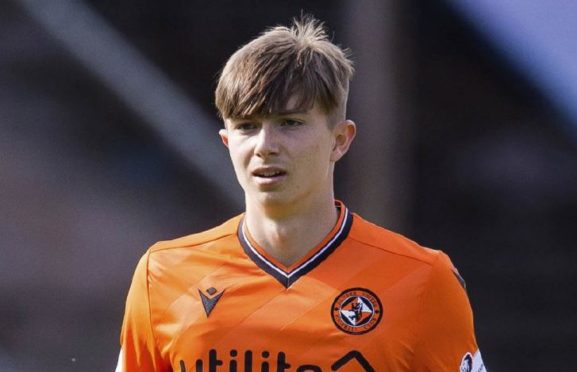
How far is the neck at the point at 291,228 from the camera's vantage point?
8.69ft

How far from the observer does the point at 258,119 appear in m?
2.59

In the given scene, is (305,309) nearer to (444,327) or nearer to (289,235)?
(289,235)

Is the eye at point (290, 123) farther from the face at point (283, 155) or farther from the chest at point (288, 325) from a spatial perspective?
the chest at point (288, 325)

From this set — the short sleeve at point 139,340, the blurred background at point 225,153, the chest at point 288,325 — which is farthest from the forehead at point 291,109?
the blurred background at point 225,153

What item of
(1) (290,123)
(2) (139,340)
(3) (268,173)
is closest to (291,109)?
(1) (290,123)

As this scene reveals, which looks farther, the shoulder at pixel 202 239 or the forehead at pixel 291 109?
the shoulder at pixel 202 239

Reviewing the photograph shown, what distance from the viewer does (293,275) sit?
2.67 meters

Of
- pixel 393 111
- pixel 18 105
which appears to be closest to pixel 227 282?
pixel 393 111

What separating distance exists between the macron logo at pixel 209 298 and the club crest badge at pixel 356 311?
251mm

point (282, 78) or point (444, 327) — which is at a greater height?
point (282, 78)

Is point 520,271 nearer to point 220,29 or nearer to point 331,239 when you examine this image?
point 220,29

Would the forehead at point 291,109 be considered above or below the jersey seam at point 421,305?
above

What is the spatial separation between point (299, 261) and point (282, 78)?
0.39 meters

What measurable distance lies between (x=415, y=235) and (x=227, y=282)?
161 cm
